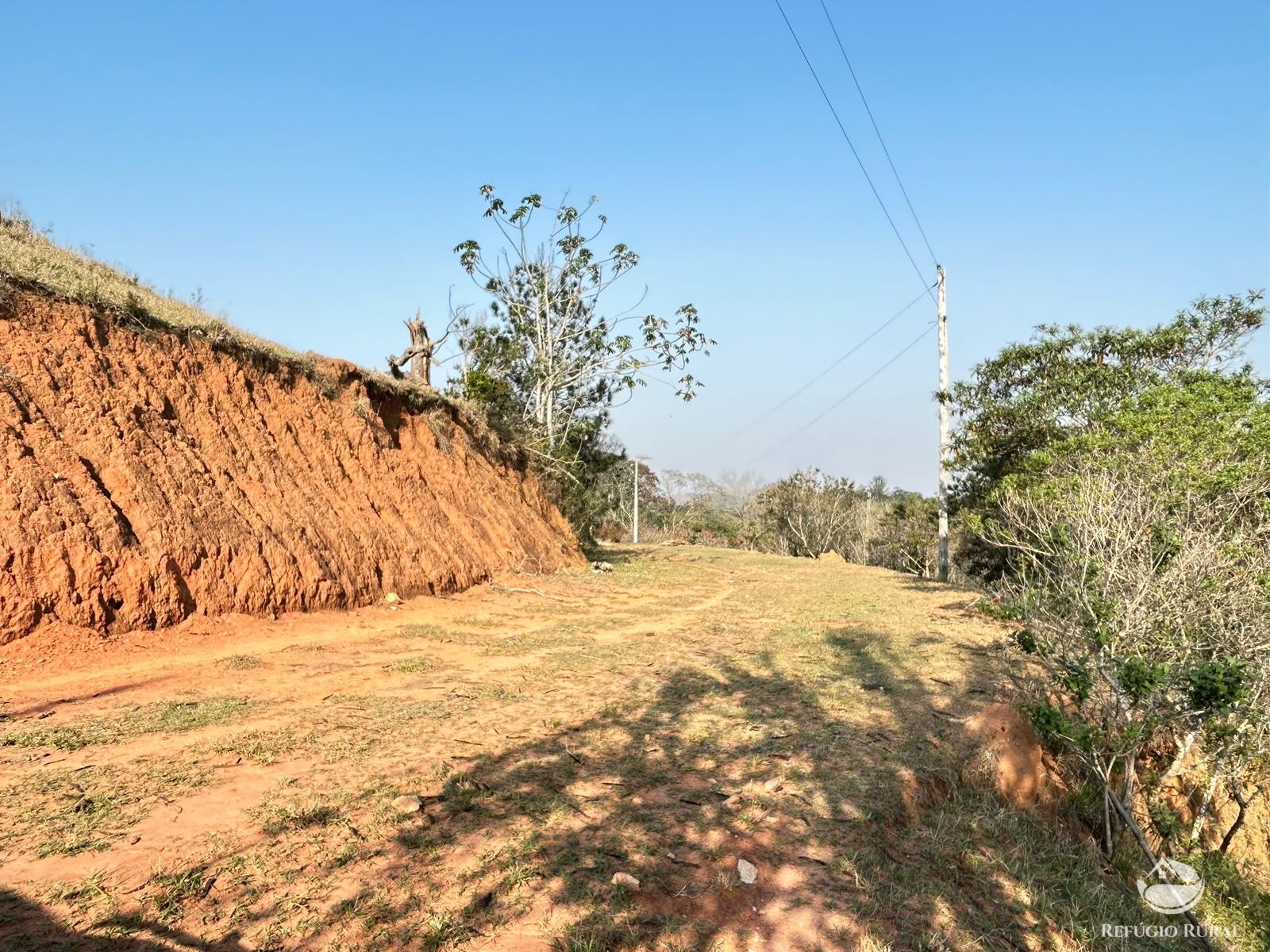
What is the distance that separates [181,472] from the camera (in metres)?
A: 8.80

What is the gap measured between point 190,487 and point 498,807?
270 inches

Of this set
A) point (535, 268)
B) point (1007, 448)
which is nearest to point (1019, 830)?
point (1007, 448)

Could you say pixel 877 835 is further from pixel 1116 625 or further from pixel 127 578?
pixel 127 578

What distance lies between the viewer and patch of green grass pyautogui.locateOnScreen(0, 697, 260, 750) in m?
4.59

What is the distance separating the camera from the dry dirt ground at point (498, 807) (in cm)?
307

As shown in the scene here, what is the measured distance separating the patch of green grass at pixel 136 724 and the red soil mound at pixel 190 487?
2.10 meters

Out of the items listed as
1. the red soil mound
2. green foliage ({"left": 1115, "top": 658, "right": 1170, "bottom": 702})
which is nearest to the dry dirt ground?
the red soil mound

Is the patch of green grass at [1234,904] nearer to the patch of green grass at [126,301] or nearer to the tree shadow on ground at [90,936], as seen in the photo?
the tree shadow on ground at [90,936]

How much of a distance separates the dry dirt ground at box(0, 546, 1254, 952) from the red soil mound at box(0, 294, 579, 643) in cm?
60

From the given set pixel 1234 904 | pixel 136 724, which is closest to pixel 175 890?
pixel 136 724

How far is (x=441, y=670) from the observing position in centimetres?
723

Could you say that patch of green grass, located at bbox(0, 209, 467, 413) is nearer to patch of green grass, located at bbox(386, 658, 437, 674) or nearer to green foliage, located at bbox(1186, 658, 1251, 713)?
patch of green grass, located at bbox(386, 658, 437, 674)

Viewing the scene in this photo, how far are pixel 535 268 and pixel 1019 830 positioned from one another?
2058 centimetres

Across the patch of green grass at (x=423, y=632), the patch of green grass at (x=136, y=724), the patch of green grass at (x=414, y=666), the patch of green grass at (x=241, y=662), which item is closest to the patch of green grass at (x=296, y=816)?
the patch of green grass at (x=136, y=724)
